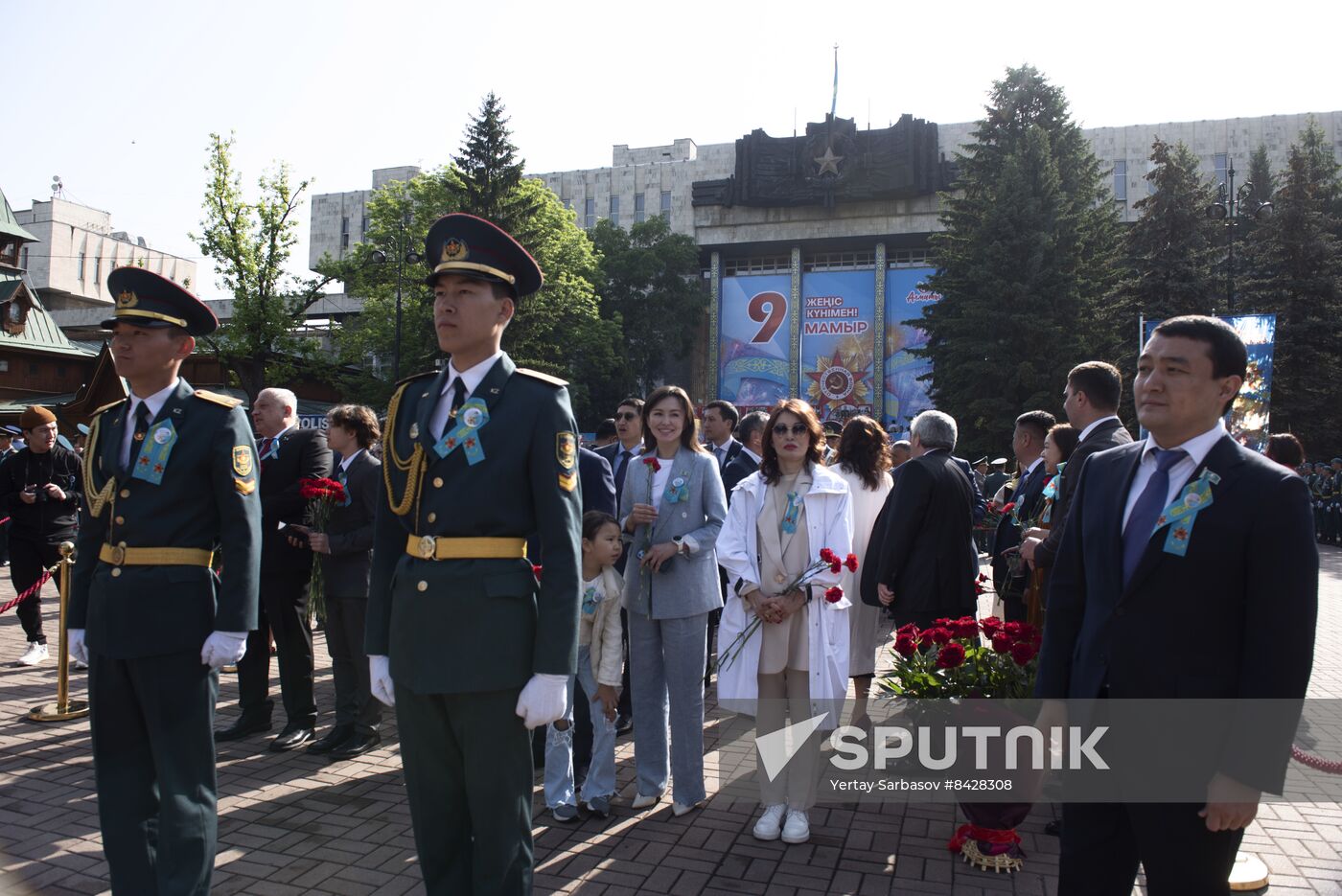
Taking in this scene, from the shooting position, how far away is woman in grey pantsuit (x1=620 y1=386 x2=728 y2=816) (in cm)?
498

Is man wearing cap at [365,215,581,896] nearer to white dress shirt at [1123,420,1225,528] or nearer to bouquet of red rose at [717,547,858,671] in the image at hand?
white dress shirt at [1123,420,1225,528]

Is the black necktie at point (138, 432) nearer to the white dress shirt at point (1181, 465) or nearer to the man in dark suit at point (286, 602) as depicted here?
the man in dark suit at point (286, 602)

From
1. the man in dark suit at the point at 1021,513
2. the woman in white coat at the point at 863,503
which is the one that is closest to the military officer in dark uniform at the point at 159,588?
the woman in white coat at the point at 863,503

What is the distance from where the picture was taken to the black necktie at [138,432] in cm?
362

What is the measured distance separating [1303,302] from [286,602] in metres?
37.0

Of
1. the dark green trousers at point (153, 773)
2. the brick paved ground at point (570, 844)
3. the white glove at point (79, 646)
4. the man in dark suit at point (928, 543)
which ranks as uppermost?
the man in dark suit at point (928, 543)

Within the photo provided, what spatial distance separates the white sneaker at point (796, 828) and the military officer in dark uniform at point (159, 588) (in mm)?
2601

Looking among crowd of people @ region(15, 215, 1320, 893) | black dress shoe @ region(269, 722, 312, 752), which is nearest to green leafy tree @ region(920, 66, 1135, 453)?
crowd of people @ region(15, 215, 1320, 893)

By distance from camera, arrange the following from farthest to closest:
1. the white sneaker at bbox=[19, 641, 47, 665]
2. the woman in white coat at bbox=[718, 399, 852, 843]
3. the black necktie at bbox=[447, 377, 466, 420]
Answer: the white sneaker at bbox=[19, 641, 47, 665]
the woman in white coat at bbox=[718, 399, 852, 843]
the black necktie at bbox=[447, 377, 466, 420]

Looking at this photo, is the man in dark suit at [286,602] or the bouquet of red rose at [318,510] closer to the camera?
the bouquet of red rose at [318,510]

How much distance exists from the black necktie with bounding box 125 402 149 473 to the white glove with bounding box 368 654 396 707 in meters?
1.42

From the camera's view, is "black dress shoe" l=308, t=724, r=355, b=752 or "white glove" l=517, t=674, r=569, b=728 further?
"black dress shoe" l=308, t=724, r=355, b=752

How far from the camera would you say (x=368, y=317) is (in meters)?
39.8

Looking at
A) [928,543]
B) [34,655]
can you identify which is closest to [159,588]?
[928,543]
